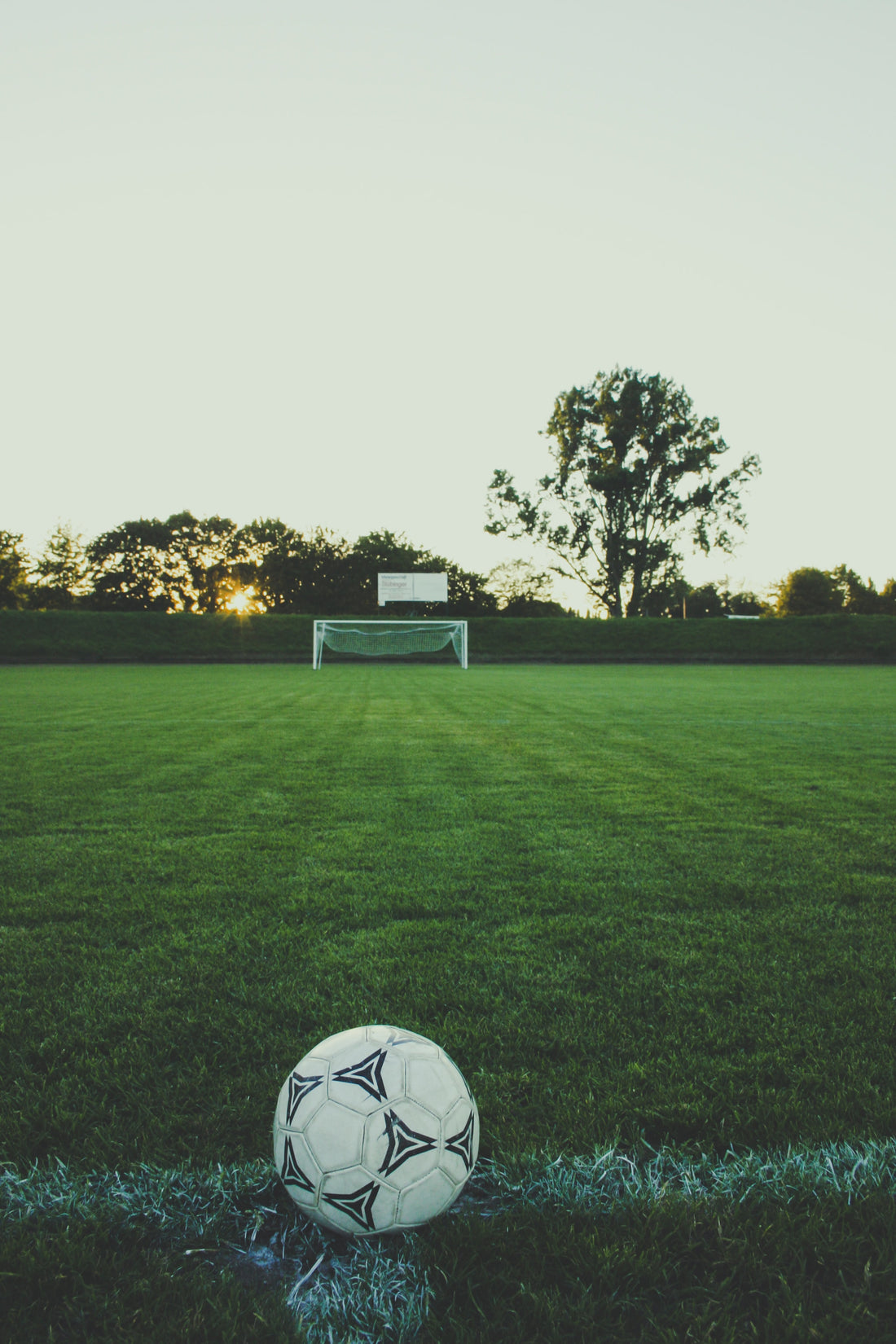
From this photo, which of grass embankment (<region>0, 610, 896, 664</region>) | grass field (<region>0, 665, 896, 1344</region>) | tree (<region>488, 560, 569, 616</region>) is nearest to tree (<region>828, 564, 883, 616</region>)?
tree (<region>488, 560, 569, 616</region>)

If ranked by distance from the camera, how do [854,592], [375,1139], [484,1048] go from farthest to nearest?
[854,592] → [484,1048] → [375,1139]

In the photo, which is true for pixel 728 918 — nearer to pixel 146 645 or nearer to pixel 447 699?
pixel 447 699

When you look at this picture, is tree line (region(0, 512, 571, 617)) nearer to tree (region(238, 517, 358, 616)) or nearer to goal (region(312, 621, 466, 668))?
tree (region(238, 517, 358, 616))

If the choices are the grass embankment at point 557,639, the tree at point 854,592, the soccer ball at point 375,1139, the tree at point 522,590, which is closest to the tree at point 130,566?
the grass embankment at point 557,639

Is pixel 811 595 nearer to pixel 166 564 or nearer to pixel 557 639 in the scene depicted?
pixel 557 639

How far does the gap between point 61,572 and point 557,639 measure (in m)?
41.3

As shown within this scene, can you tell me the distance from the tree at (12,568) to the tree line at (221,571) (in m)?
0.07

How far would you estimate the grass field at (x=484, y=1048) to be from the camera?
1159mm

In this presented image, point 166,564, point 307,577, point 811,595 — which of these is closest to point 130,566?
point 166,564

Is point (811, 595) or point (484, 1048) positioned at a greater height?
point (811, 595)

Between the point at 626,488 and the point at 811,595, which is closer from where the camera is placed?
the point at 626,488

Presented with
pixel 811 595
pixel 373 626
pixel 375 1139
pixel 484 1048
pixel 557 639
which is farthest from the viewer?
pixel 811 595

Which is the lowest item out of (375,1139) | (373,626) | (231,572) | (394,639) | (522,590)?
(375,1139)

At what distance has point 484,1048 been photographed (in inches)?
74.5
